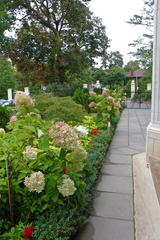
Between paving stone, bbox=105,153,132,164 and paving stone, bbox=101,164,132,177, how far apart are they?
0.23 metres

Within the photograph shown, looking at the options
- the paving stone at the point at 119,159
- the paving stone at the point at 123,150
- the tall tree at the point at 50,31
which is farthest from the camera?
the tall tree at the point at 50,31

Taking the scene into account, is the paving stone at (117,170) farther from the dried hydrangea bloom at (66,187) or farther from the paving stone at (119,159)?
the dried hydrangea bloom at (66,187)

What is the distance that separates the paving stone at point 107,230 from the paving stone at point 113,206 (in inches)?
4.1

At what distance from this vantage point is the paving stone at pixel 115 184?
10.8 feet

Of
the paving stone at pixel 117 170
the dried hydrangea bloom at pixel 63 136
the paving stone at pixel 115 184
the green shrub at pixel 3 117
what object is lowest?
the paving stone at pixel 115 184

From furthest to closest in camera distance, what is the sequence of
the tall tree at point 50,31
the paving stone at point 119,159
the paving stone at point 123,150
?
the tall tree at point 50,31
the paving stone at point 123,150
the paving stone at point 119,159

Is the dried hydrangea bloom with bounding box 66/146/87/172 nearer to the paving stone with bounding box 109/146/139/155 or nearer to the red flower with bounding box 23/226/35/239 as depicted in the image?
the red flower with bounding box 23/226/35/239

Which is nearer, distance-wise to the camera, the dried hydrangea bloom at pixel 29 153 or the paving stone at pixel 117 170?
the dried hydrangea bloom at pixel 29 153

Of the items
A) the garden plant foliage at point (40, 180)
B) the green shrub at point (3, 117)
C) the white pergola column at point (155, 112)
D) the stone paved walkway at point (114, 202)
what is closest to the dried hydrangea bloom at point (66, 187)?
the garden plant foliage at point (40, 180)

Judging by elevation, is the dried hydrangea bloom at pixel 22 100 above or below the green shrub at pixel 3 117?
above

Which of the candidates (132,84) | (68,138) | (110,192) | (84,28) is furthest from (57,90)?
(68,138)

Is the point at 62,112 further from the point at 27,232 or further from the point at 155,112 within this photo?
the point at 27,232

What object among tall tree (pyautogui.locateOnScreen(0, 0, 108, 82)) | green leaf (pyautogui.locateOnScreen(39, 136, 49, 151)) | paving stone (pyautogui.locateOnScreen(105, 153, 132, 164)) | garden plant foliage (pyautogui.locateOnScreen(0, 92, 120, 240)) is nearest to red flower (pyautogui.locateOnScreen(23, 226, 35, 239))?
garden plant foliage (pyautogui.locateOnScreen(0, 92, 120, 240))

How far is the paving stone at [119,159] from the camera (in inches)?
177
